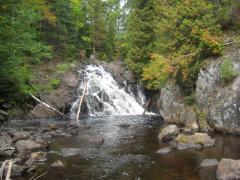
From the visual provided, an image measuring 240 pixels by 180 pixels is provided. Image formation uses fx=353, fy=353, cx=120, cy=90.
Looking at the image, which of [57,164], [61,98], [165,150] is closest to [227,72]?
[165,150]

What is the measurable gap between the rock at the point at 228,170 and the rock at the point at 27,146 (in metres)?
8.67

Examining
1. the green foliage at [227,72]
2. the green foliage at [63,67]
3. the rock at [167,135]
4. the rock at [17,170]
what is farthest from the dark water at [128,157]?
the green foliage at [63,67]

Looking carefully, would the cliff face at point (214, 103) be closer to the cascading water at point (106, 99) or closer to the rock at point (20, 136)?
the cascading water at point (106, 99)

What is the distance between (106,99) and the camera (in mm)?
33219

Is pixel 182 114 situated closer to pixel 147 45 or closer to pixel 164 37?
pixel 164 37

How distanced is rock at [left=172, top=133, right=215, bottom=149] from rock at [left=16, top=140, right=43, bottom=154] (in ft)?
21.6

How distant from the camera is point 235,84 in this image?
19.2 metres

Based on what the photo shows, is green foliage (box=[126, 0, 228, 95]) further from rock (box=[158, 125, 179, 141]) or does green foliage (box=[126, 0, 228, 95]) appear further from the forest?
rock (box=[158, 125, 179, 141])

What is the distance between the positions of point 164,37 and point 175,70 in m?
5.33

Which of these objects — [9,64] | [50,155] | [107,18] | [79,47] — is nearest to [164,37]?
[9,64]

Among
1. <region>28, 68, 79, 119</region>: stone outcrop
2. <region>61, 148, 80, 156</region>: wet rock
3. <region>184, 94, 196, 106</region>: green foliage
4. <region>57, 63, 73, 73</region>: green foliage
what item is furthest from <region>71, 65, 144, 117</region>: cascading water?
<region>61, 148, 80, 156</region>: wet rock

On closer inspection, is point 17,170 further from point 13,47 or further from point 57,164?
point 13,47

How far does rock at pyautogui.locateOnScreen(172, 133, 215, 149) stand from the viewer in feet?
54.6

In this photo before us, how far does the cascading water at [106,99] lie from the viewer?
32.0m
